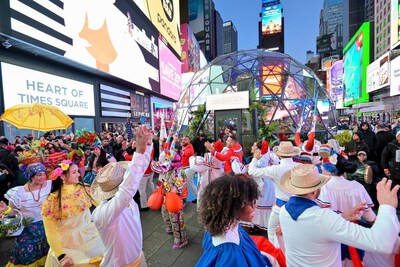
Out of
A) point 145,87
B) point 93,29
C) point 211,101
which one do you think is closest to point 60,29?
point 93,29

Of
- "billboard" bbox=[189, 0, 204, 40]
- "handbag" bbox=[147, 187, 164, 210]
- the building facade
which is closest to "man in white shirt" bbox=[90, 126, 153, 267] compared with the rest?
the building facade

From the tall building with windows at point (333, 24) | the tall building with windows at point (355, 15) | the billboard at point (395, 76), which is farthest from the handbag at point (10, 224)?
the tall building with windows at point (333, 24)

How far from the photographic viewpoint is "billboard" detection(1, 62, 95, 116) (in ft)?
26.3

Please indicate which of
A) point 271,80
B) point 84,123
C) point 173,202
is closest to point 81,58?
point 84,123

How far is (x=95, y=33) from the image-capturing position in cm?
1152

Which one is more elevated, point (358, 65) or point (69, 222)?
point (358, 65)

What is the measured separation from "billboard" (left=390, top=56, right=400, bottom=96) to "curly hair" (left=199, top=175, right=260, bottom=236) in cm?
3592

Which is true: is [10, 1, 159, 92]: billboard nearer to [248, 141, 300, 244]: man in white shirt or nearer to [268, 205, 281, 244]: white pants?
[248, 141, 300, 244]: man in white shirt

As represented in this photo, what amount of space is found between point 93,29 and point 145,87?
754cm

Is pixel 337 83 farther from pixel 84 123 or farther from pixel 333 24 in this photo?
pixel 333 24

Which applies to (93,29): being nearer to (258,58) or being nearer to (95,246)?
(258,58)

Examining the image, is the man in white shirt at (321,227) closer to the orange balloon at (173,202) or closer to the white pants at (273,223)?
the white pants at (273,223)

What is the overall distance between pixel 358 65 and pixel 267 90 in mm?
48775

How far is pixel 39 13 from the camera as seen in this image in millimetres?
8273
